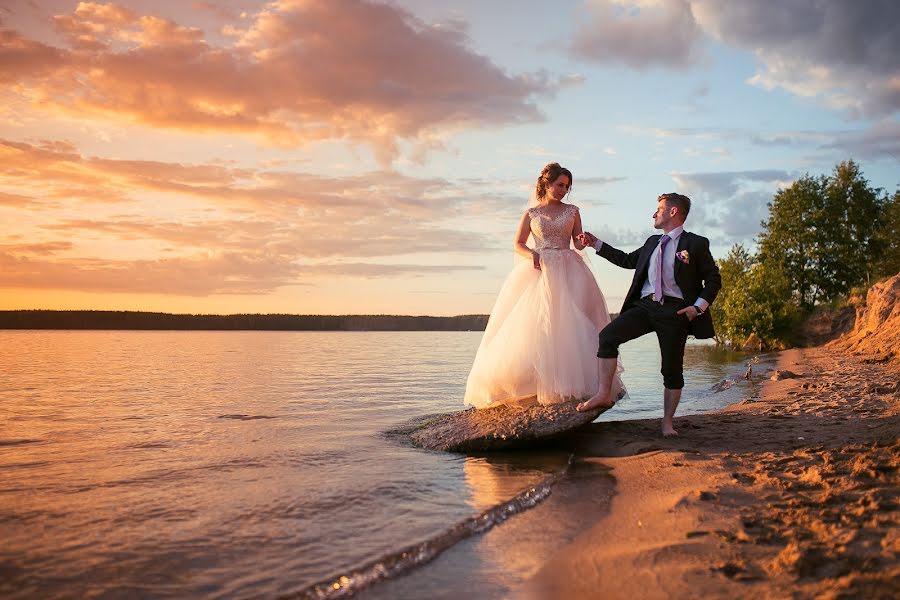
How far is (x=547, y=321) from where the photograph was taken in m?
8.37

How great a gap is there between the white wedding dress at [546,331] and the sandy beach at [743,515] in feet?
3.05

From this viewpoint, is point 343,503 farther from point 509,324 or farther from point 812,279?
point 812,279

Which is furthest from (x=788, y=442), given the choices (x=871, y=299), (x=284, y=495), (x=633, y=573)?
(x=871, y=299)

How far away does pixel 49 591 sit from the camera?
425 cm

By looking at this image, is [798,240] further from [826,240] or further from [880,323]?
[880,323]

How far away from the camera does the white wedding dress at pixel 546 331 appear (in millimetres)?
8266

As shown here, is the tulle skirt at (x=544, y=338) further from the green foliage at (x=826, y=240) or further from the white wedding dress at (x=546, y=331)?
the green foliage at (x=826, y=240)

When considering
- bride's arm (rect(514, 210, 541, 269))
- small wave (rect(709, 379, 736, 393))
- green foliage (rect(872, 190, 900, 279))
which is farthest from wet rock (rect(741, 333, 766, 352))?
bride's arm (rect(514, 210, 541, 269))

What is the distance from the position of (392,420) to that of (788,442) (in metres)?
7.01

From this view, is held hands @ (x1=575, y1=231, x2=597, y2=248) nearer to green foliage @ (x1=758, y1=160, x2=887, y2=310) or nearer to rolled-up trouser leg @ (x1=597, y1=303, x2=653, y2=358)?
rolled-up trouser leg @ (x1=597, y1=303, x2=653, y2=358)

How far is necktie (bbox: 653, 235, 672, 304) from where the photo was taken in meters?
7.99

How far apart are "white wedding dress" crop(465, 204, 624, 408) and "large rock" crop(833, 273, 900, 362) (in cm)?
1908

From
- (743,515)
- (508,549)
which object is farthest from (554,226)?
(508,549)

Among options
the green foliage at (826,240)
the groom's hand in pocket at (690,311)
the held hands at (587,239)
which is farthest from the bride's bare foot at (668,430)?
the green foliage at (826,240)
